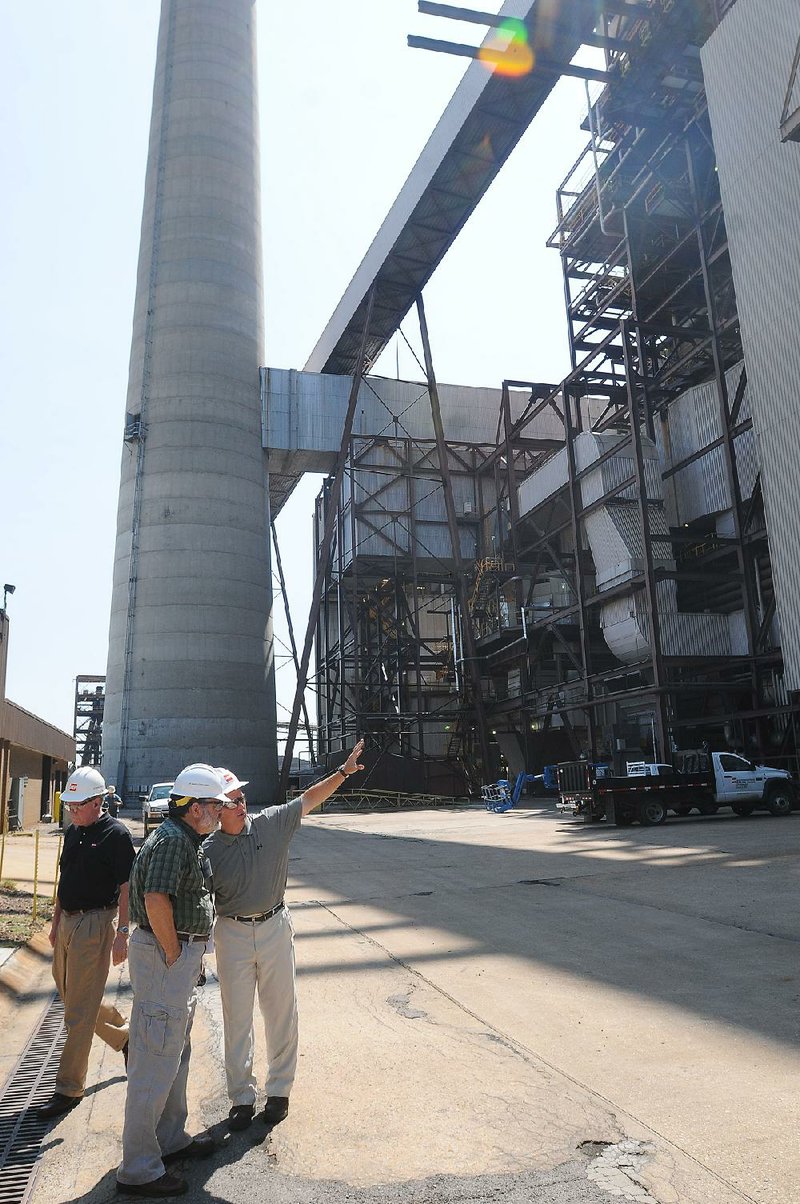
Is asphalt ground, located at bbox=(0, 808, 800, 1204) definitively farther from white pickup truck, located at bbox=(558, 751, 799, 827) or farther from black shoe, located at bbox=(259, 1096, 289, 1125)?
white pickup truck, located at bbox=(558, 751, 799, 827)

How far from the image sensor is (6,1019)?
7219mm

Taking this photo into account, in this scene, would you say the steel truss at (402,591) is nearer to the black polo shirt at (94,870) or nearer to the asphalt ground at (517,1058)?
the asphalt ground at (517,1058)

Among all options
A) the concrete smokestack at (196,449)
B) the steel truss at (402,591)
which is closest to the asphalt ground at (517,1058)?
the concrete smokestack at (196,449)

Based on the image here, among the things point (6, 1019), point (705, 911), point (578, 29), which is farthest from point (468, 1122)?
point (578, 29)

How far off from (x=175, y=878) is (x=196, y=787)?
460 mm

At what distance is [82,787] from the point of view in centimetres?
554

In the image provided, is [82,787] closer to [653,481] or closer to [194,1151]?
[194,1151]

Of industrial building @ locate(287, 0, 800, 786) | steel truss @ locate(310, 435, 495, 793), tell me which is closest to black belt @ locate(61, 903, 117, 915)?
industrial building @ locate(287, 0, 800, 786)

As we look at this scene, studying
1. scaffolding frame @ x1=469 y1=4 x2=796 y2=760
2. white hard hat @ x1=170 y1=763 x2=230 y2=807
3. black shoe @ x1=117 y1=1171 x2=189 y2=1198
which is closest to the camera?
black shoe @ x1=117 y1=1171 x2=189 y2=1198

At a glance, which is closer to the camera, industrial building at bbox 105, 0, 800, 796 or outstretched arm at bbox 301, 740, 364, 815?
outstretched arm at bbox 301, 740, 364, 815

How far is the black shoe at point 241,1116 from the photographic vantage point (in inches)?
180

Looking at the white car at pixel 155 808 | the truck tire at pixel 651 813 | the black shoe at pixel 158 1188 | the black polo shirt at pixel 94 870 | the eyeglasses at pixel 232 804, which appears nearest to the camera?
the black shoe at pixel 158 1188

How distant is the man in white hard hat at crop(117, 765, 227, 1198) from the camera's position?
3.99 meters

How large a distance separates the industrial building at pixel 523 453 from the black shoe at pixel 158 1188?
2390 centimetres
